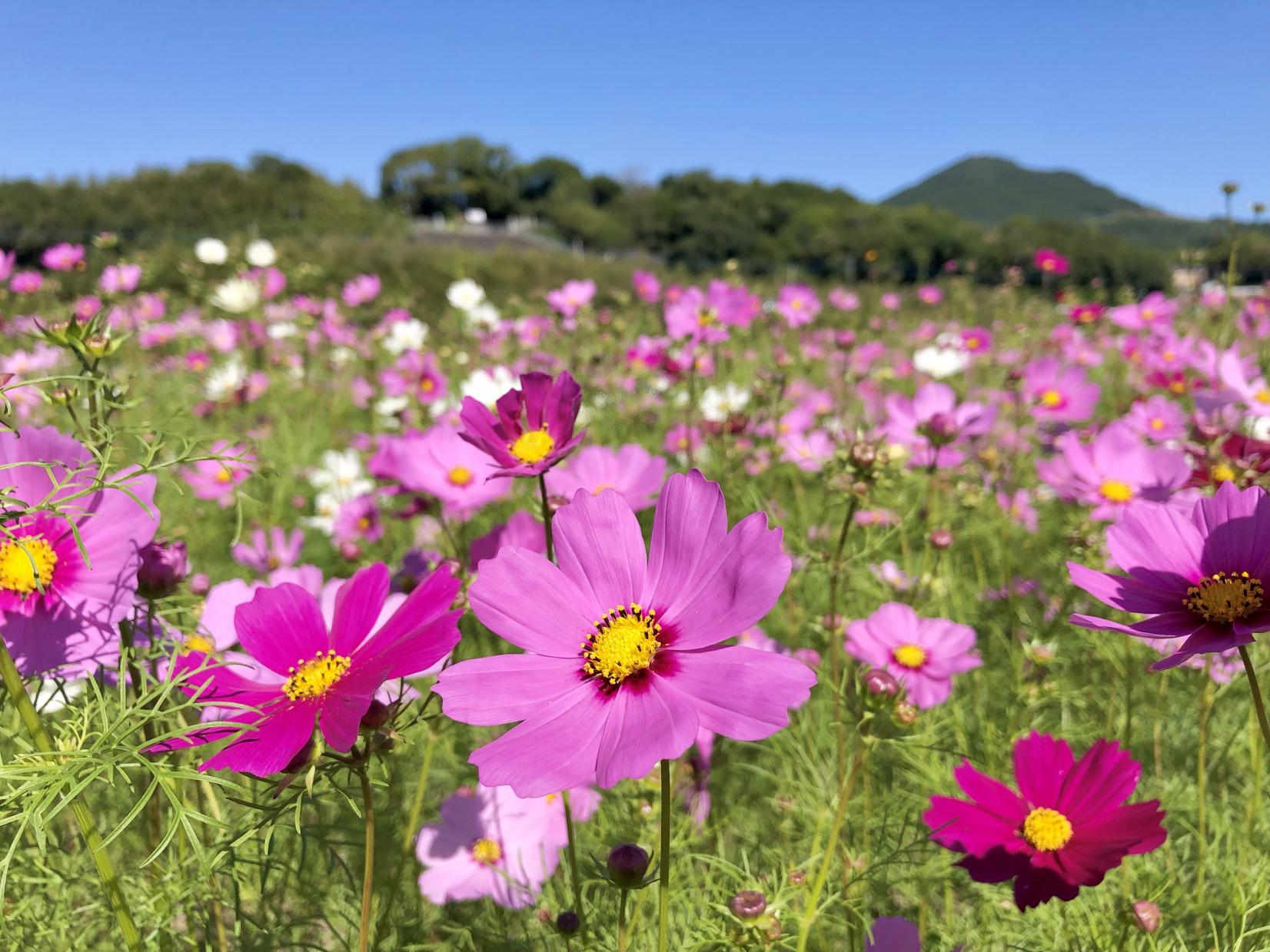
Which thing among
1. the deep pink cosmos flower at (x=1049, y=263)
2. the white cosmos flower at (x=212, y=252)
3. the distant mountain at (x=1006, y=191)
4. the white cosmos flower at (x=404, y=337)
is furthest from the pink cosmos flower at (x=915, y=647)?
the distant mountain at (x=1006, y=191)

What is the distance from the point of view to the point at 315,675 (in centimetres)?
54

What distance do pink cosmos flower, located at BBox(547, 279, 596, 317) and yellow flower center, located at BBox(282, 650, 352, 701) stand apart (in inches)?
83.8

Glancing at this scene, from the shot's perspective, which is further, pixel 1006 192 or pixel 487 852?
pixel 1006 192

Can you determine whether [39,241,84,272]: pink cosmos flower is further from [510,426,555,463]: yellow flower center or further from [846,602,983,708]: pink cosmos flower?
[846,602,983,708]: pink cosmos flower

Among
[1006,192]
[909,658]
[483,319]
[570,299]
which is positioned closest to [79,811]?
[909,658]

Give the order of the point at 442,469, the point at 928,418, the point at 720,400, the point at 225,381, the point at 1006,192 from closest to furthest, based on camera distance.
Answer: the point at 442,469 < the point at 928,418 < the point at 720,400 < the point at 225,381 < the point at 1006,192

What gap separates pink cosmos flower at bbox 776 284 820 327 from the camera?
103 inches

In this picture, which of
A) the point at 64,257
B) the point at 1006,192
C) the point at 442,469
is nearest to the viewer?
the point at 442,469

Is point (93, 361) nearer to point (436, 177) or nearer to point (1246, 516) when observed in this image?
point (1246, 516)

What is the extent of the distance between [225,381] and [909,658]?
2818 mm

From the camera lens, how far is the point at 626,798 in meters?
0.90

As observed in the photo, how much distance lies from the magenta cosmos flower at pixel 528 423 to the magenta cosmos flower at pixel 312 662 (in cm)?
15

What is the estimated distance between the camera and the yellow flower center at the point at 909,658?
1.10 meters

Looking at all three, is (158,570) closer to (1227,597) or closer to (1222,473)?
(1227,597)
